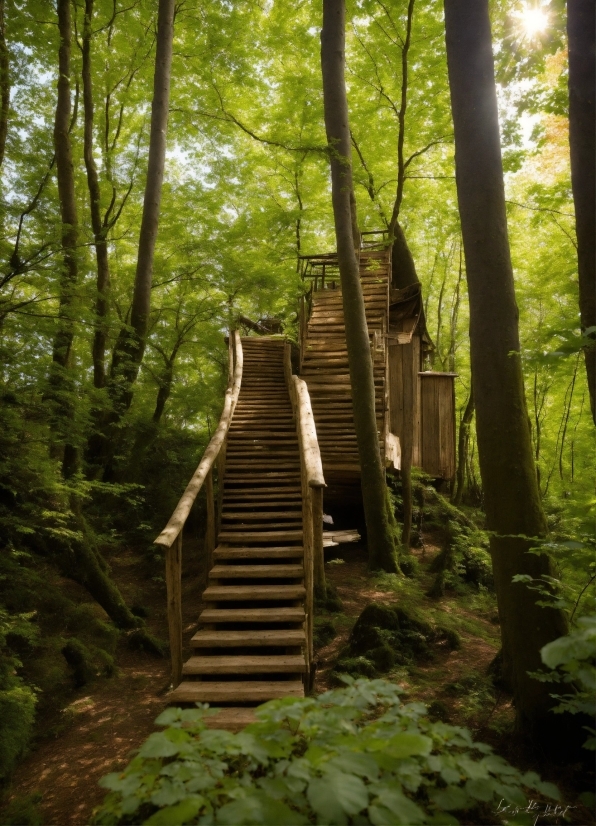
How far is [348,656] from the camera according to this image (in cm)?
561

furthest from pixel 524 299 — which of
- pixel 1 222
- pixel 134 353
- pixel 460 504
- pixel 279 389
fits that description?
pixel 1 222

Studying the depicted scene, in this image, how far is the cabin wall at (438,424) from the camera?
15656mm

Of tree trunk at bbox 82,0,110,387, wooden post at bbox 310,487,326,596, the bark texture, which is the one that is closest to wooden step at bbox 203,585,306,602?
wooden post at bbox 310,487,326,596

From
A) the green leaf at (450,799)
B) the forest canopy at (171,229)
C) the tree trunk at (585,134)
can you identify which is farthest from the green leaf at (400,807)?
the tree trunk at (585,134)

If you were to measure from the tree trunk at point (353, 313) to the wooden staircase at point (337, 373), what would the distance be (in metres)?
1.99

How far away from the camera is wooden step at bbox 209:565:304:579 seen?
→ 19.8 feet

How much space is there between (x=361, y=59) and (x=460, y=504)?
14.4 metres

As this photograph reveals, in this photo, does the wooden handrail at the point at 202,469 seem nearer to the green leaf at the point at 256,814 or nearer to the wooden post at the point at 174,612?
the wooden post at the point at 174,612

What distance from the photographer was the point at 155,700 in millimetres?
5215

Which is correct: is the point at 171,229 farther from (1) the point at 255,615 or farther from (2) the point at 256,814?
(2) the point at 256,814

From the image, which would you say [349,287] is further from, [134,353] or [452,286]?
[452,286]

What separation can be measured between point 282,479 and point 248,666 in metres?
3.49

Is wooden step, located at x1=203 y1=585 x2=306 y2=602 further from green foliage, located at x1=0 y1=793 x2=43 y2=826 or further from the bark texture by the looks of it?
the bark texture

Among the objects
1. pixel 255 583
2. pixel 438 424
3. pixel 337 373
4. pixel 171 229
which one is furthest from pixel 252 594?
pixel 438 424
